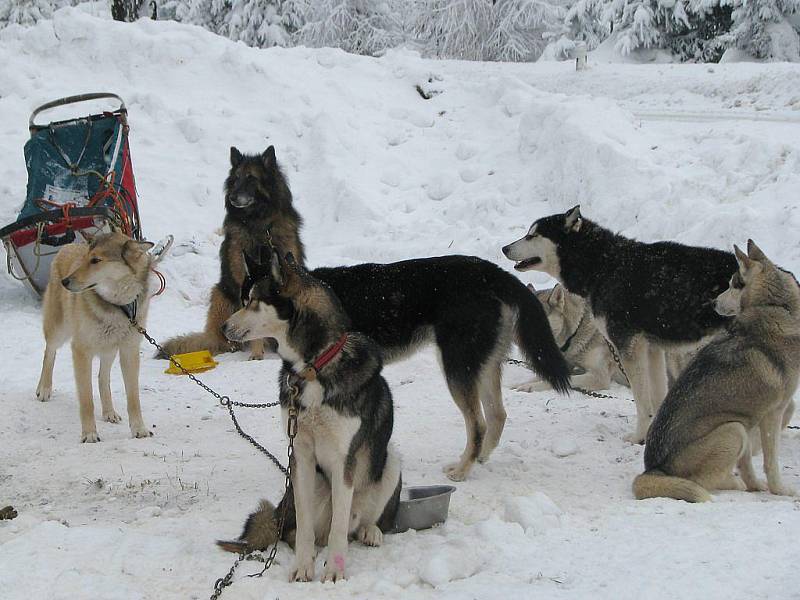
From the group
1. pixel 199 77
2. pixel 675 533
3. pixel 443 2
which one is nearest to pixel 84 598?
pixel 675 533

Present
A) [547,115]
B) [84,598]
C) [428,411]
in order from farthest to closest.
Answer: [547,115] → [428,411] → [84,598]

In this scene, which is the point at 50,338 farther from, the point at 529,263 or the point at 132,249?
the point at 529,263

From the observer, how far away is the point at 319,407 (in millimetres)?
3918

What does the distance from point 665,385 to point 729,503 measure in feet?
7.10

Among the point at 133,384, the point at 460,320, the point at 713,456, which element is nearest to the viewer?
the point at 713,456

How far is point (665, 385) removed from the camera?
6.70 metres

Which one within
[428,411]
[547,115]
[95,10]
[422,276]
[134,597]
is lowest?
[428,411]

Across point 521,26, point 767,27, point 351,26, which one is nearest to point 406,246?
point 767,27

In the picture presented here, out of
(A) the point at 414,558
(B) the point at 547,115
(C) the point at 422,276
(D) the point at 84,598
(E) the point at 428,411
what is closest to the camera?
(D) the point at 84,598

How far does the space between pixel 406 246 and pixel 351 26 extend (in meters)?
24.0

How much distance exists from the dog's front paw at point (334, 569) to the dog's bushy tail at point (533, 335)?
7.43ft

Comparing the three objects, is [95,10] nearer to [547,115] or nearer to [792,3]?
[547,115]

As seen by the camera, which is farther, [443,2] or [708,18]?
[443,2]

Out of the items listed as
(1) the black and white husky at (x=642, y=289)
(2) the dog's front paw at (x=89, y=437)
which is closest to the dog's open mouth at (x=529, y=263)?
(1) the black and white husky at (x=642, y=289)
